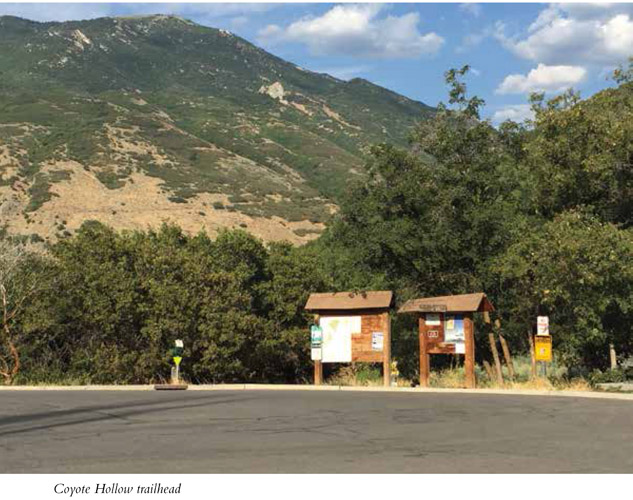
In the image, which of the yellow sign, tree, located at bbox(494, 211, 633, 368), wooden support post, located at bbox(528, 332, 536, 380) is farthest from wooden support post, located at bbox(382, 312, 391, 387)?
the yellow sign

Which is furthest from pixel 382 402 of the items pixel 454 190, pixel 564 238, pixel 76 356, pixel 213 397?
pixel 76 356

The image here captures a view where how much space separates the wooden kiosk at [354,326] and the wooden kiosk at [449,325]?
3.01 ft

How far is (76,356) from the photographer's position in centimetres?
2795

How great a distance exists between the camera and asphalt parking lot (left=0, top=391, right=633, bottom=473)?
30.5ft

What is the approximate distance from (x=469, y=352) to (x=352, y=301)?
417cm

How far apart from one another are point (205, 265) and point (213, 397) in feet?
35.3

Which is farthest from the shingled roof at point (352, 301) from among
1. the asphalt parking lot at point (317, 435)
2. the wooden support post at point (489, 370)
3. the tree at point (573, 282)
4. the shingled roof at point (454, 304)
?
the asphalt parking lot at point (317, 435)

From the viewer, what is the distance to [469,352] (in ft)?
75.6

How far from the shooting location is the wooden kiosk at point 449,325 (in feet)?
74.9

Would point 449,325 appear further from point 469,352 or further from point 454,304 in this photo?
point 469,352

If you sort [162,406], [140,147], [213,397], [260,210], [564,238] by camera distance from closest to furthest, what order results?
[162,406] → [213,397] → [564,238] → [260,210] → [140,147]

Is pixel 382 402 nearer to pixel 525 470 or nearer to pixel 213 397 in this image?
pixel 213 397

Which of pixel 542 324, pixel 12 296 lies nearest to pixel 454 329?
pixel 542 324

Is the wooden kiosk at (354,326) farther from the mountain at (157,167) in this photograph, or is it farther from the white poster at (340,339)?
the mountain at (157,167)
